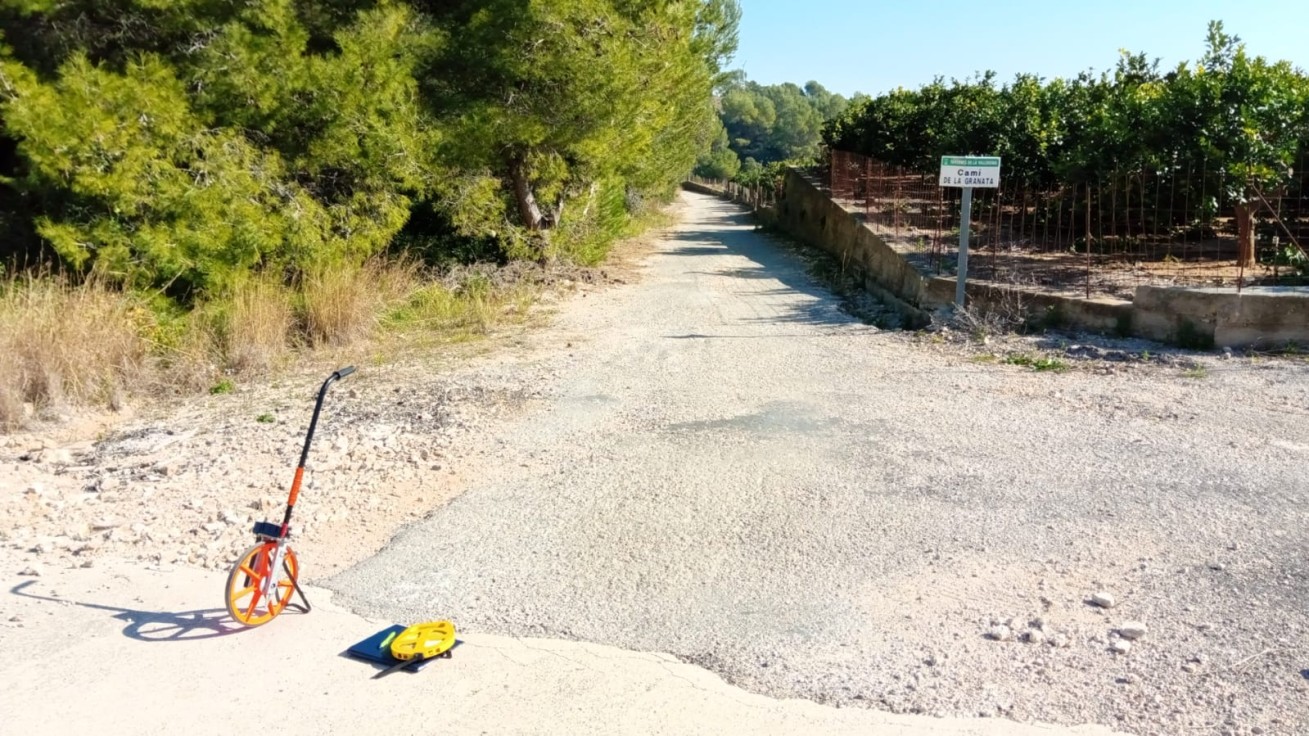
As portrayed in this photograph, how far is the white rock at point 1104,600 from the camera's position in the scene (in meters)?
4.31

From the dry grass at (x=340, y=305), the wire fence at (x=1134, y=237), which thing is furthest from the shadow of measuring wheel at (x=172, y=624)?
the wire fence at (x=1134, y=237)

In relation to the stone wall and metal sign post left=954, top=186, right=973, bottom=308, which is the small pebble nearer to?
the stone wall

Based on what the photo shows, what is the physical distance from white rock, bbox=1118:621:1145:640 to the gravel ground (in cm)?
1

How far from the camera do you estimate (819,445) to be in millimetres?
6953

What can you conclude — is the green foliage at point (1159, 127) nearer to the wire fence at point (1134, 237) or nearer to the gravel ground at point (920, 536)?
the wire fence at point (1134, 237)

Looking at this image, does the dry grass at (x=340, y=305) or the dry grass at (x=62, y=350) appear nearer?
the dry grass at (x=62, y=350)

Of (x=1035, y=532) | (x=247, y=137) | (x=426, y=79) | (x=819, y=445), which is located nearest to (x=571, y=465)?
(x=819, y=445)

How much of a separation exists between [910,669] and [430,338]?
8674mm

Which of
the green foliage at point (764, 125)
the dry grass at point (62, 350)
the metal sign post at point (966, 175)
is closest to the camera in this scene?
the dry grass at point (62, 350)

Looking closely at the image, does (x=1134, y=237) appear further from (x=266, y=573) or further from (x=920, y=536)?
(x=266, y=573)

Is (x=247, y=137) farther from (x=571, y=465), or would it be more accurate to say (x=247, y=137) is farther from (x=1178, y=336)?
(x=1178, y=336)

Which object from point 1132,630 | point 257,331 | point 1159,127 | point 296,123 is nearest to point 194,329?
point 257,331

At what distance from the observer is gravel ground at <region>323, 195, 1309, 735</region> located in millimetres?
3846

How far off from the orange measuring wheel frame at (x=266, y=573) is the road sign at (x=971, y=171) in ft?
26.0
